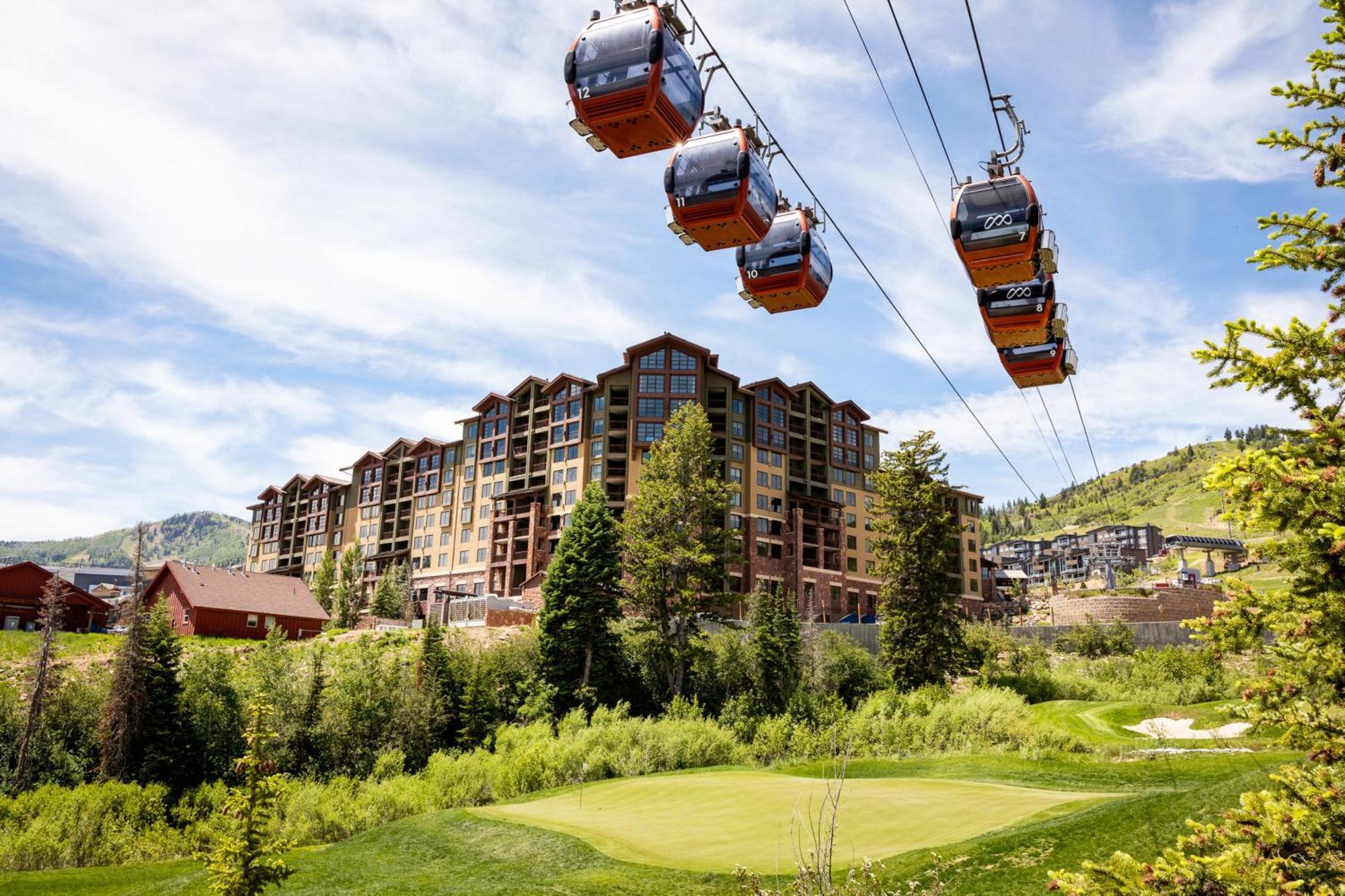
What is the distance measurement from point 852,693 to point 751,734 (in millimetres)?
8767

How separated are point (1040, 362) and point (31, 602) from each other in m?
72.8

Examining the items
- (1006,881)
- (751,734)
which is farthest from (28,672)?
(1006,881)

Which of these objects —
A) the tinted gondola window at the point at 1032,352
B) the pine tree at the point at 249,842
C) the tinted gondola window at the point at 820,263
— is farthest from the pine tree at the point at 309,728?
the tinted gondola window at the point at 1032,352

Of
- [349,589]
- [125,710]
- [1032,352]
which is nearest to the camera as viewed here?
[1032,352]

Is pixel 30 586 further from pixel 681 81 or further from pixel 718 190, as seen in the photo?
pixel 681 81

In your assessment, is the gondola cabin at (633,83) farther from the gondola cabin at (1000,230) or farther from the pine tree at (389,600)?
the pine tree at (389,600)

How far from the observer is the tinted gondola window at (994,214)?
22656 millimetres

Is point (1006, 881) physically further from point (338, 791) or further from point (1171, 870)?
point (338, 791)

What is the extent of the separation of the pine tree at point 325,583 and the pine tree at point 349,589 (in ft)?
3.42

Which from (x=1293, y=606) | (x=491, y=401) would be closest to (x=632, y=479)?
(x=491, y=401)

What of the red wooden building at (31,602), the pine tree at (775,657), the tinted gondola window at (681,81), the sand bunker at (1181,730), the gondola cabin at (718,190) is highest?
the tinted gondola window at (681,81)

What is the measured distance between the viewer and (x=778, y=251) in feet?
78.9

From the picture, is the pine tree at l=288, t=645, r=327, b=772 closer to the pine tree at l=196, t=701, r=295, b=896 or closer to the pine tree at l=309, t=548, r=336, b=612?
the pine tree at l=196, t=701, r=295, b=896

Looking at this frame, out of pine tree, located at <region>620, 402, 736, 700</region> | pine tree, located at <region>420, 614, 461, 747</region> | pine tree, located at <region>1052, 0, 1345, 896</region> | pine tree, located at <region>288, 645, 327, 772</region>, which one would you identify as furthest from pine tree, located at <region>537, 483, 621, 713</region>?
pine tree, located at <region>1052, 0, 1345, 896</region>
